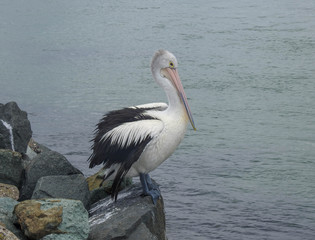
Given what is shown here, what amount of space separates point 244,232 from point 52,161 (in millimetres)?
2031

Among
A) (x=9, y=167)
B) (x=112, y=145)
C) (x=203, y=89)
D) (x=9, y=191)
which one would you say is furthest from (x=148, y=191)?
(x=203, y=89)

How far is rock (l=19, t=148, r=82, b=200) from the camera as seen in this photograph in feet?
20.4

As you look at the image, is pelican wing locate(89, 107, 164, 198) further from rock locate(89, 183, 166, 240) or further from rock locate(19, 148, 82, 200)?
rock locate(19, 148, 82, 200)

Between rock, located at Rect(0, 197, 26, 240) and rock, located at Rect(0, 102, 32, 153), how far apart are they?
1.82 metres

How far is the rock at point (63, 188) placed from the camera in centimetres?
570

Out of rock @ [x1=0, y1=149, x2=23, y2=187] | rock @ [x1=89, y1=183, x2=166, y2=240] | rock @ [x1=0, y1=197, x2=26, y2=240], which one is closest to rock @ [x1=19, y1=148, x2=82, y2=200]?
rock @ [x1=0, y1=149, x2=23, y2=187]

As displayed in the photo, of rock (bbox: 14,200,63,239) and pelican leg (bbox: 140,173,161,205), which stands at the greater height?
rock (bbox: 14,200,63,239)

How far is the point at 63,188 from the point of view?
577cm

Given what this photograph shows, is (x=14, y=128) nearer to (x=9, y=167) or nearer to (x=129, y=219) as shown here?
(x=9, y=167)

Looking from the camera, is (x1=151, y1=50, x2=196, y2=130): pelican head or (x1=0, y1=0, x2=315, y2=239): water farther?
(x1=0, y1=0, x2=315, y2=239): water

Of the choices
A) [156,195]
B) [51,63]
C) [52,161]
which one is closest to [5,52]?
[51,63]

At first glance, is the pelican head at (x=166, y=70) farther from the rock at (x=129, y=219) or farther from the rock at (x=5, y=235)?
the rock at (x=5, y=235)

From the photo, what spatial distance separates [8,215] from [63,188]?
800 millimetres

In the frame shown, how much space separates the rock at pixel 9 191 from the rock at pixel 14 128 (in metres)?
0.93
